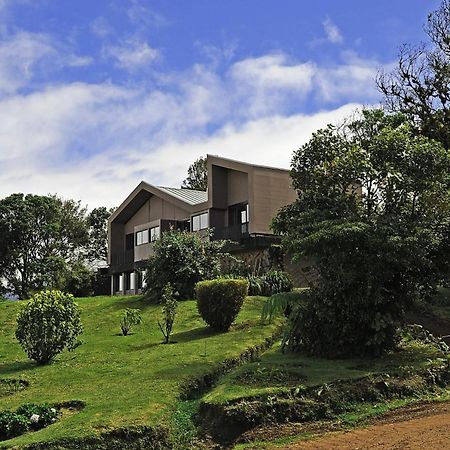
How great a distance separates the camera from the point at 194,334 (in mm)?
18125

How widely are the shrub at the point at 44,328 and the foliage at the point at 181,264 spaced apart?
314 inches

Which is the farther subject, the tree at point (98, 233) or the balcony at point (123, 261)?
the tree at point (98, 233)

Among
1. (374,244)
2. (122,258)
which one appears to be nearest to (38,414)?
(374,244)

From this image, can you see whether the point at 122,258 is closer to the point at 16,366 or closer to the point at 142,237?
the point at 142,237

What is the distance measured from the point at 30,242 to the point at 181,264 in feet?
106

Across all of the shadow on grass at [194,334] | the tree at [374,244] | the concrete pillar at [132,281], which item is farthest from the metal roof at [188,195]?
the tree at [374,244]

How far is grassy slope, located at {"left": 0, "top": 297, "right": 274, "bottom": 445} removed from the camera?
1038cm

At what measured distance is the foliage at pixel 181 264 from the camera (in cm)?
2356

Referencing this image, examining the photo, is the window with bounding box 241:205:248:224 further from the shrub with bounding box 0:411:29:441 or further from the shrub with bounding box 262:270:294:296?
the shrub with bounding box 0:411:29:441

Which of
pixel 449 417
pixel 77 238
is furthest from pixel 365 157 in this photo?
pixel 77 238

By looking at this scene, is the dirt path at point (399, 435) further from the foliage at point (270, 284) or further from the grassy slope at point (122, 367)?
the foliage at point (270, 284)

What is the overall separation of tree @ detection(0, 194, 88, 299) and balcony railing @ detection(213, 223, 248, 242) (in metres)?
18.8

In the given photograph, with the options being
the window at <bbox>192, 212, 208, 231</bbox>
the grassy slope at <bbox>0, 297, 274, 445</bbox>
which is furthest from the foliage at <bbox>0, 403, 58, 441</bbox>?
the window at <bbox>192, 212, 208, 231</bbox>

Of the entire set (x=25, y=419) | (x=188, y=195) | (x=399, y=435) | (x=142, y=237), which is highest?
(x=188, y=195)
